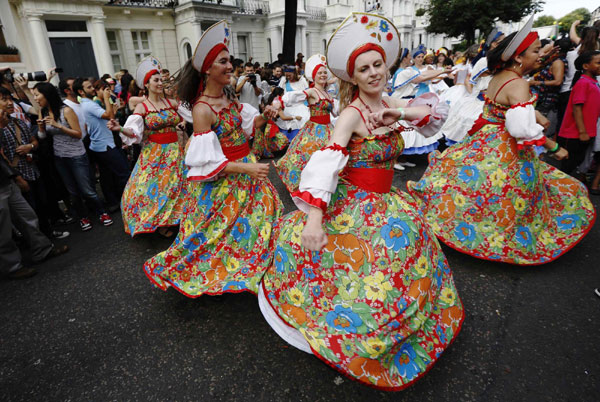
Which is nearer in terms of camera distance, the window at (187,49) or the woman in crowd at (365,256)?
the woman in crowd at (365,256)

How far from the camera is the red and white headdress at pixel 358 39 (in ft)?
5.90

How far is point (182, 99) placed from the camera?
2.71 m

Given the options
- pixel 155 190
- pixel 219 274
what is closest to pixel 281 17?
pixel 155 190

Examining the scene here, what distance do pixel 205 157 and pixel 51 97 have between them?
9.78ft

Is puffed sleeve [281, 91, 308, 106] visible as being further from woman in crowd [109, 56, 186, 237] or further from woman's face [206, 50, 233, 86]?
woman's face [206, 50, 233, 86]

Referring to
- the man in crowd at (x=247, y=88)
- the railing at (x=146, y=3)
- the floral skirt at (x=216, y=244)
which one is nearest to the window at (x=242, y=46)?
the railing at (x=146, y=3)

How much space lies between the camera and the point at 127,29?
51.6ft

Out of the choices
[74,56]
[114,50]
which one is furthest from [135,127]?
[114,50]

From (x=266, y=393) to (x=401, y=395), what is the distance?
2.62ft

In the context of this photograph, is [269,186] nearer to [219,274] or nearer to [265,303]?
[219,274]

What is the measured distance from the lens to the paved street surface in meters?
2.05

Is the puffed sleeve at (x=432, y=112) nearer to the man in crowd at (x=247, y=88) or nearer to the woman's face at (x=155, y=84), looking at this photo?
the woman's face at (x=155, y=84)

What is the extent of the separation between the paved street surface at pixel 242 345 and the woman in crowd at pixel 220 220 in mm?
323

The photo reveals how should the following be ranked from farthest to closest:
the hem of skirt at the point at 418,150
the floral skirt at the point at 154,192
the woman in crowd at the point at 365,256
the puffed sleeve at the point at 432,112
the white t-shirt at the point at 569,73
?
the hem of skirt at the point at 418,150 < the white t-shirt at the point at 569,73 < the floral skirt at the point at 154,192 < the puffed sleeve at the point at 432,112 < the woman in crowd at the point at 365,256
